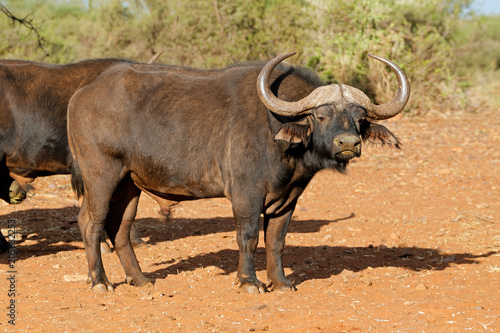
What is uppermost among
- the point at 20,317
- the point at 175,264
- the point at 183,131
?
the point at 183,131

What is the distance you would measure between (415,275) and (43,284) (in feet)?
12.2

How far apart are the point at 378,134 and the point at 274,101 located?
1056mm

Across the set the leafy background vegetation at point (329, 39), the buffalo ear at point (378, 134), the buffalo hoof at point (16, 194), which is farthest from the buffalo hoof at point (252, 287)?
the leafy background vegetation at point (329, 39)

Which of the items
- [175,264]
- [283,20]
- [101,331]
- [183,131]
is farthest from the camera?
[283,20]

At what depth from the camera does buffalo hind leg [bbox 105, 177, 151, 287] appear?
617 cm

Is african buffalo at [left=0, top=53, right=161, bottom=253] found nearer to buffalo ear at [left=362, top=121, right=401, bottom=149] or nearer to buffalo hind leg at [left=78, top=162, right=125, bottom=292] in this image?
buffalo hind leg at [left=78, top=162, right=125, bottom=292]

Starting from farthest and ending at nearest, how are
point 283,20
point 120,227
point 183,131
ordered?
point 283,20 < point 120,227 < point 183,131

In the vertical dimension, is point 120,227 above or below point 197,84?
below

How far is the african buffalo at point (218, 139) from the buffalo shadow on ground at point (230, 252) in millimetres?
741

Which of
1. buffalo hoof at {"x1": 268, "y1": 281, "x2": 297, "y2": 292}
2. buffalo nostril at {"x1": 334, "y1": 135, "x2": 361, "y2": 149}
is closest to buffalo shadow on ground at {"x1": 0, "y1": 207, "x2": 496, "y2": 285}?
buffalo hoof at {"x1": 268, "y1": 281, "x2": 297, "y2": 292}

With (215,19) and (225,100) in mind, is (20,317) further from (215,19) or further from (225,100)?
(215,19)

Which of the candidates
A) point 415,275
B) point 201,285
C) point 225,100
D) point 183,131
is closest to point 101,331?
point 201,285

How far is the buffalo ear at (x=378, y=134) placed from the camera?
5691 mm

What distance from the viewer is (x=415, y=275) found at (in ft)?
20.7
